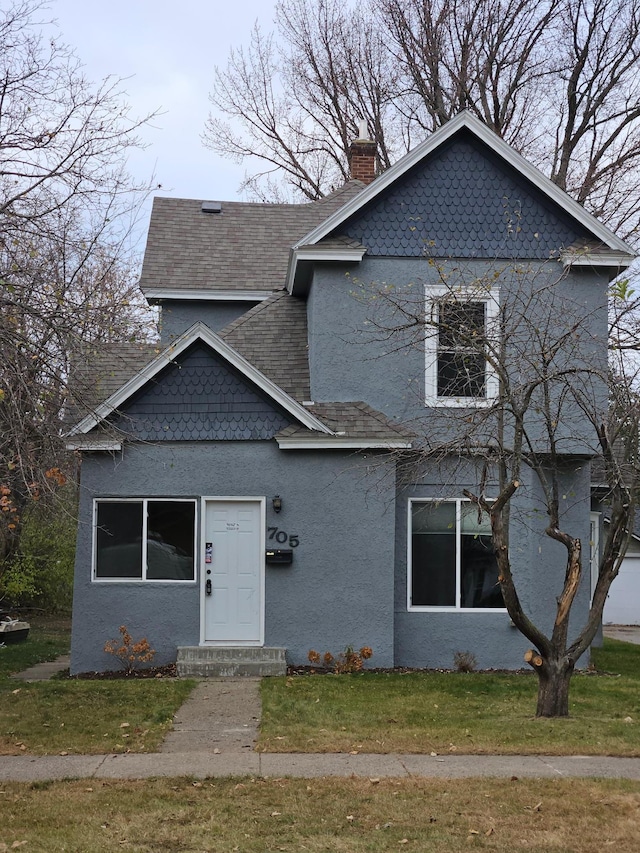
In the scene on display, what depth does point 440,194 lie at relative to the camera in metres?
16.1

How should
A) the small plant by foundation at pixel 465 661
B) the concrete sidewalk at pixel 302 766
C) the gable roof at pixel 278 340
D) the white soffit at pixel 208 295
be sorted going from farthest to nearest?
the white soffit at pixel 208 295
the gable roof at pixel 278 340
the small plant by foundation at pixel 465 661
the concrete sidewalk at pixel 302 766

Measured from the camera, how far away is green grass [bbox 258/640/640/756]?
33.4 ft

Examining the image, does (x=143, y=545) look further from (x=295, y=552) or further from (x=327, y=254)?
(x=327, y=254)

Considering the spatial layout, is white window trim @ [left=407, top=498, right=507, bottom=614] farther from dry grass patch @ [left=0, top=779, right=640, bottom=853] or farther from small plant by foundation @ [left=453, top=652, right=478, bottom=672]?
dry grass patch @ [left=0, top=779, right=640, bottom=853]

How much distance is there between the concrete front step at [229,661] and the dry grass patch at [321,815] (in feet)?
19.3

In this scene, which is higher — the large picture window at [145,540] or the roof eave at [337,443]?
the roof eave at [337,443]

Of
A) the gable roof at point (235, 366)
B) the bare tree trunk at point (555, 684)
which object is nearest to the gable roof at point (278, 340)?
the gable roof at point (235, 366)

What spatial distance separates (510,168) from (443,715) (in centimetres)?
857

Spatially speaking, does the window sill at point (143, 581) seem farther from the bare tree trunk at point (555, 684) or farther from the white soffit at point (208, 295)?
the white soffit at point (208, 295)

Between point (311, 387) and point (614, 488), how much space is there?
19.2 feet

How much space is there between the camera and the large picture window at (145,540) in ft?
50.1

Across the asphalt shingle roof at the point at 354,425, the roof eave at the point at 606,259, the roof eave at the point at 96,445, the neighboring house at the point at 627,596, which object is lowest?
the neighboring house at the point at 627,596

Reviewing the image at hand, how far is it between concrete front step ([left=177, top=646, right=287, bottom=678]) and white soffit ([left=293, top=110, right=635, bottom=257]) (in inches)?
240

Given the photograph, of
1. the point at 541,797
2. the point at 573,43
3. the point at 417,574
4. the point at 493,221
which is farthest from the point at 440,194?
the point at 573,43
